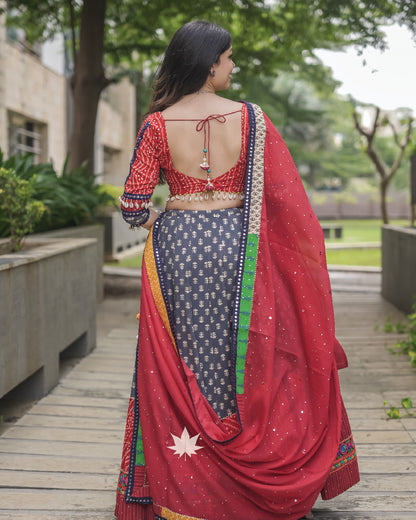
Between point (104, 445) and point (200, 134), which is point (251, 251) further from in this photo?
point (104, 445)

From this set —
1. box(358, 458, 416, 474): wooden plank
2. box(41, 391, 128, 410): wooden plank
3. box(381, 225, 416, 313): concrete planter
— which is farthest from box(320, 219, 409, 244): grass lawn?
box(358, 458, 416, 474): wooden plank

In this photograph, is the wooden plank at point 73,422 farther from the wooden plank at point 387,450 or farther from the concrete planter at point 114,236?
the concrete planter at point 114,236

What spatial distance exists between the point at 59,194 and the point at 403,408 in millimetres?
4055

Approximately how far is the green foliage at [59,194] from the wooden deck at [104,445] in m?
1.78

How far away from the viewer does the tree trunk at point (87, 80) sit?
8.41 metres

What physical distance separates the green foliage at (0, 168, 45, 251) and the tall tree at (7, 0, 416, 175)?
411cm

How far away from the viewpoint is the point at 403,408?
12.7ft

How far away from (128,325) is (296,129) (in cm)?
3593

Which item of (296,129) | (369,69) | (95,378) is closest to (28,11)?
(369,69)

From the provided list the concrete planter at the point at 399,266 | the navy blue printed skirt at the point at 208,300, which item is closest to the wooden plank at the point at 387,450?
the navy blue printed skirt at the point at 208,300

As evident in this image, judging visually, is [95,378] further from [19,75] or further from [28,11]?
[19,75]

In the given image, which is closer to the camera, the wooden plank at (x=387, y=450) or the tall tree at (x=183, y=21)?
the wooden plank at (x=387, y=450)

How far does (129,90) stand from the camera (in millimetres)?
24672

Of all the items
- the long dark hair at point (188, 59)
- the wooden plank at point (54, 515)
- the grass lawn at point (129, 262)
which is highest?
the long dark hair at point (188, 59)
